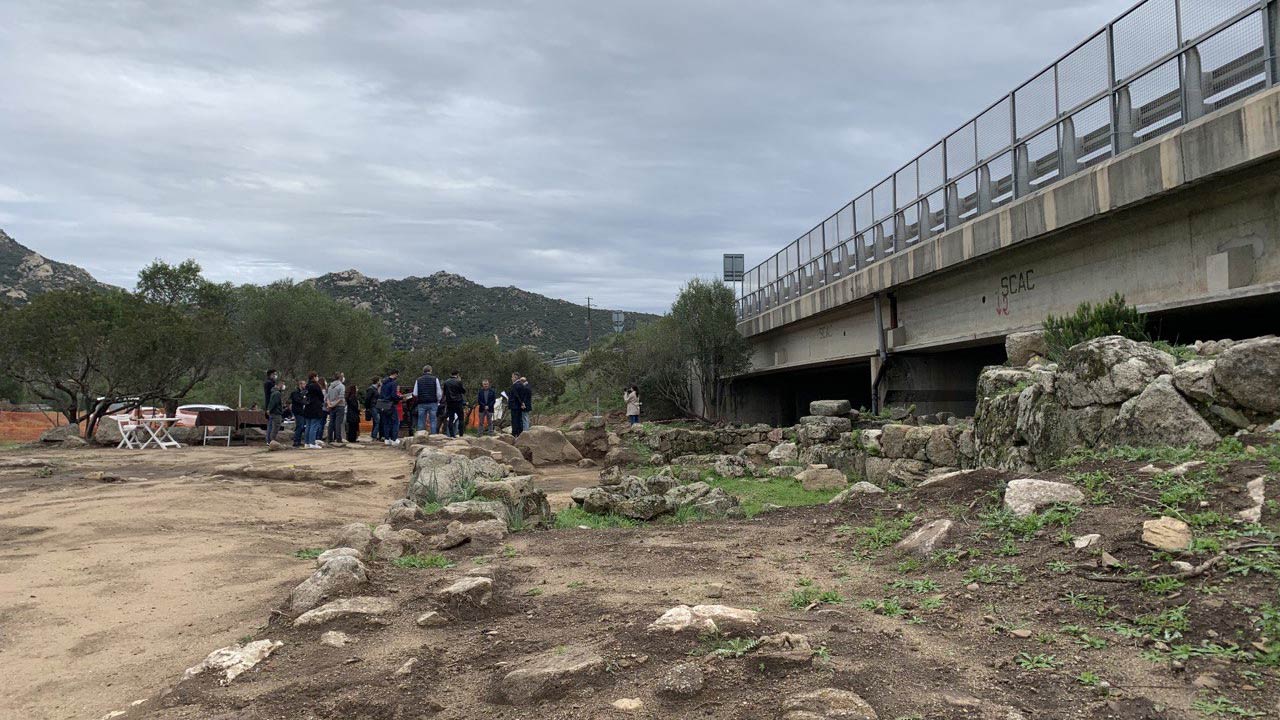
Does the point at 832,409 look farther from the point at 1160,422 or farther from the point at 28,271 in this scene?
the point at 28,271

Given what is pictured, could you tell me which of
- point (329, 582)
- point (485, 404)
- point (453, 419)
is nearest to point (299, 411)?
point (453, 419)

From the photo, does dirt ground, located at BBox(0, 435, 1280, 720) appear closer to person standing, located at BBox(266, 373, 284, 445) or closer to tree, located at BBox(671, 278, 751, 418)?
person standing, located at BBox(266, 373, 284, 445)

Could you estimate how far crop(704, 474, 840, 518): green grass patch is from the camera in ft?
34.3

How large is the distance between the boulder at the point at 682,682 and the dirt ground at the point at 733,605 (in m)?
0.04

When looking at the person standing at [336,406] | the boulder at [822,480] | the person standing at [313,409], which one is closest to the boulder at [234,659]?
the boulder at [822,480]

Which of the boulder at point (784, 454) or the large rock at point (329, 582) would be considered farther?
the boulder at point (784, 454)

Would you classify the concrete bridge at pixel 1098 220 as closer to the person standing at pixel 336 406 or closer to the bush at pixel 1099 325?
the bush at pixel 1099 325

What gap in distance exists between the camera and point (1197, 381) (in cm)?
633

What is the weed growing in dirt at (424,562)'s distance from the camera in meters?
5.90

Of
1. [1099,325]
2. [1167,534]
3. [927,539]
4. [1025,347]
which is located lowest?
[927,539]

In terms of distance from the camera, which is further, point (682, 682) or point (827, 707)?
point (682, 682)

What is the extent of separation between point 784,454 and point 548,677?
→ 14199mm

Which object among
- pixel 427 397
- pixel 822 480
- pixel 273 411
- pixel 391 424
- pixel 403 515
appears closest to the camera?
pixel 403 515

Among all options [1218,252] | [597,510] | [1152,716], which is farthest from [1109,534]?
[1218,252]
